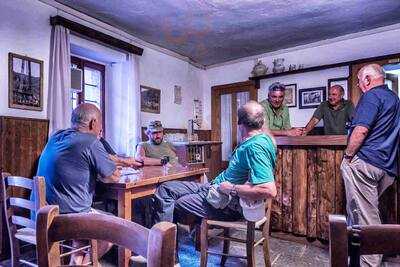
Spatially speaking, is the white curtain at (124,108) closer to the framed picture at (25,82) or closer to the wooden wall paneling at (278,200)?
the framed picture at (25,82)

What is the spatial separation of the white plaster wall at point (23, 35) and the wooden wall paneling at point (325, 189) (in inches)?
113

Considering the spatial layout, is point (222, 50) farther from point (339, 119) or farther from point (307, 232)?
point (307, 232)

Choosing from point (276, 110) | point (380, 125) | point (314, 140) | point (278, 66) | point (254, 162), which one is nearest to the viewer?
point (254, 162)

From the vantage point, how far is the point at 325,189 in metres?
2.72

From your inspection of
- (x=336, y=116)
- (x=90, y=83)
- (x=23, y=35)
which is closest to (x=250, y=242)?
(x=336, y=116)

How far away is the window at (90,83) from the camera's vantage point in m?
3.76

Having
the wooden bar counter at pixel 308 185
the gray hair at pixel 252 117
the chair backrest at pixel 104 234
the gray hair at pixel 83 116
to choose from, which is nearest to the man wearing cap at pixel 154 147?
the wooden bar counter at pixel 308 185

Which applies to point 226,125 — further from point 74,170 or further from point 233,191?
point 74,170

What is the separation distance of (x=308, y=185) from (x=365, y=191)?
0.62 m

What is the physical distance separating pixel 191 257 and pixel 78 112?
1537 millimetres

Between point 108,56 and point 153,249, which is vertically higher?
point 108,56

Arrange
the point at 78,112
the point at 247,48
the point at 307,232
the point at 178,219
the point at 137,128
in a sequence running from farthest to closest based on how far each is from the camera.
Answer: the point at 247,48
the point at 137,128
the point at 307,232
the point at 178,219
the point at 78,112

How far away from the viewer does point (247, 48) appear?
194 inches

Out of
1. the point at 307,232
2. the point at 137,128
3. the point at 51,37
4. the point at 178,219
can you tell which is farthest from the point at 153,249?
the point at 137,128
